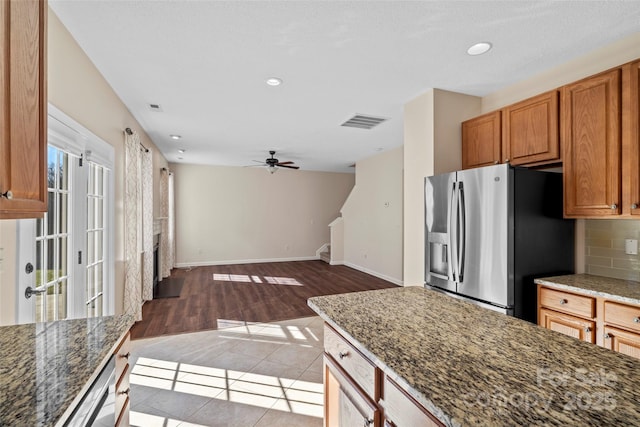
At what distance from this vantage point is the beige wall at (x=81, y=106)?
1.54 meters

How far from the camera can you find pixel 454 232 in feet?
8.36

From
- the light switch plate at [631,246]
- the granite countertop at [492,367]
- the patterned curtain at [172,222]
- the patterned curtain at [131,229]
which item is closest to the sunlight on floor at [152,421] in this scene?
the granite countertop at [492,367]

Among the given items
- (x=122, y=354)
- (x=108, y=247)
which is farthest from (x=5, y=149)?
(x=108, y=247)

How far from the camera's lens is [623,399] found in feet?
2.50

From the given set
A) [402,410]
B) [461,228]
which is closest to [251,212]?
[461,228]

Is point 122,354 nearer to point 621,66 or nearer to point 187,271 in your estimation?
point 621,66

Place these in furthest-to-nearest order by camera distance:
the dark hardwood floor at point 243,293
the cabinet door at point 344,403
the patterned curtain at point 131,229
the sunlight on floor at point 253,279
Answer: the sunlight on floor at point 253,279 < the dark hardwood floor at point 243,293 < the patterned curtain at point 131,229 < the cabinet door at point 344,403

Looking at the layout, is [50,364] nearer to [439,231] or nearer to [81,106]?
[81,106]

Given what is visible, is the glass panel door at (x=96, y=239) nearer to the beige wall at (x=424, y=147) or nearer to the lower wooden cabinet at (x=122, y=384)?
the lower wooden cabinet at (x=122, y=384)

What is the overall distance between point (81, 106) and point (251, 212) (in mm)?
5817

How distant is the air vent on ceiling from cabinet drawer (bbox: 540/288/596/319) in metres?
2.66

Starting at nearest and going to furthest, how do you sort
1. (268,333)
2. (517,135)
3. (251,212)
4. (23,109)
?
(23,109) → (517,135) → (268,333) → (251,212)

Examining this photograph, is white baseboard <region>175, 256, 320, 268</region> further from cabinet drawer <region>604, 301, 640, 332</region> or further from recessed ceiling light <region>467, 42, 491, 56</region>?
cabinet drawer <region>604, 301, 640, 332</region>

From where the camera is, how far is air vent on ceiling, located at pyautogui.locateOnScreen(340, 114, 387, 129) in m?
3.88
